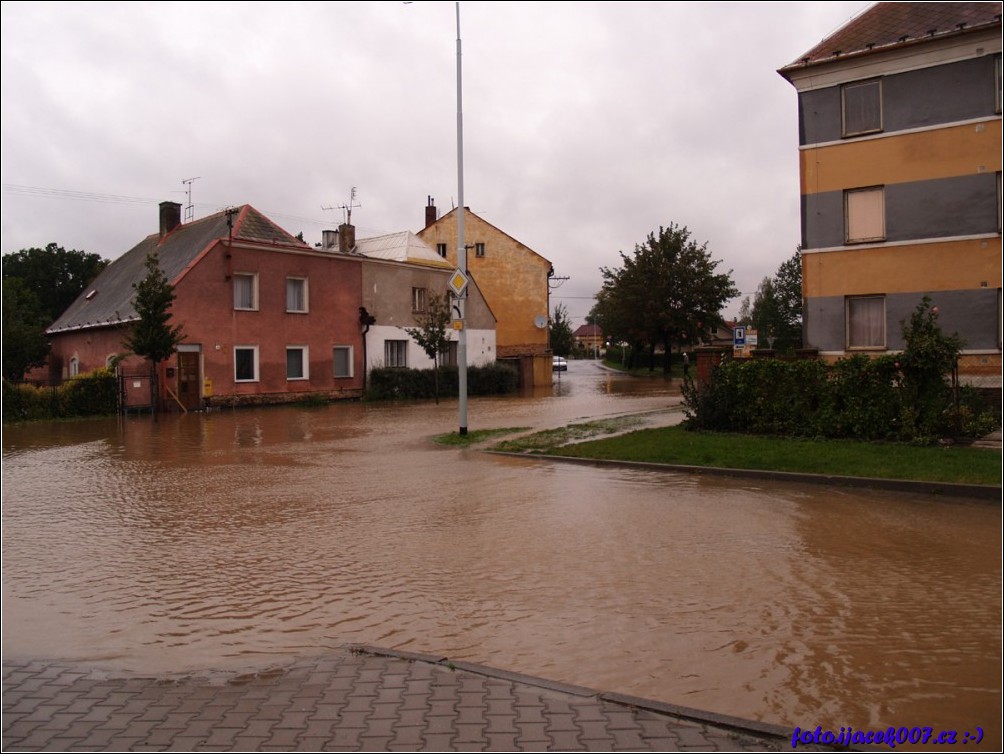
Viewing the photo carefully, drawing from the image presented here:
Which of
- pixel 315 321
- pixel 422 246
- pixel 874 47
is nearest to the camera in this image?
pixel 874 47

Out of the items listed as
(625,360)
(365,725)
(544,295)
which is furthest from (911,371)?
(625,360)

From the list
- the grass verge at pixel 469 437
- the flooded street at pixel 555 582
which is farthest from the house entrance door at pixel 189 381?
the flooded street at pixel 555 582

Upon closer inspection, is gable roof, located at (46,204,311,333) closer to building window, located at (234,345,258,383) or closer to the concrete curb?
building window, located at (234,345,258,383)

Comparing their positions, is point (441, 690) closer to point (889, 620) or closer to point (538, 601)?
point (538, 601)

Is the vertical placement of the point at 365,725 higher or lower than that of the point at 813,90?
lower

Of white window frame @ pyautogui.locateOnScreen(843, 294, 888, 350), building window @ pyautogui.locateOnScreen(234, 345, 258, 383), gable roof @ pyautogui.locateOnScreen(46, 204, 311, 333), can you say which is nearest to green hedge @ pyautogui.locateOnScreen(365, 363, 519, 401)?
building window @ pyautogui.locateOnScreen(234, 345, 258, 383)

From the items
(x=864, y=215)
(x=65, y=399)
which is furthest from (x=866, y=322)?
(x=65, y=399)

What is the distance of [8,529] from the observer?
9.18m

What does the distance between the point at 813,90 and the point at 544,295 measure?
34707 mm

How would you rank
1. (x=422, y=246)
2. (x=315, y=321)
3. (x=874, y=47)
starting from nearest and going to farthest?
(x=874, y=47), (x=315, y=321), (x=422, y=246)

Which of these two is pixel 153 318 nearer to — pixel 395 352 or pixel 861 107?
pixel 395 352

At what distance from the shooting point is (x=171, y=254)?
1367 inches

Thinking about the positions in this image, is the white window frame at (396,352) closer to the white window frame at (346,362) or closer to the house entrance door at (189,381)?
the white window frame at (346,362)

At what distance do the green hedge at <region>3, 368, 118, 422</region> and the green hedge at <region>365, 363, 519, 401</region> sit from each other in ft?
37.2
